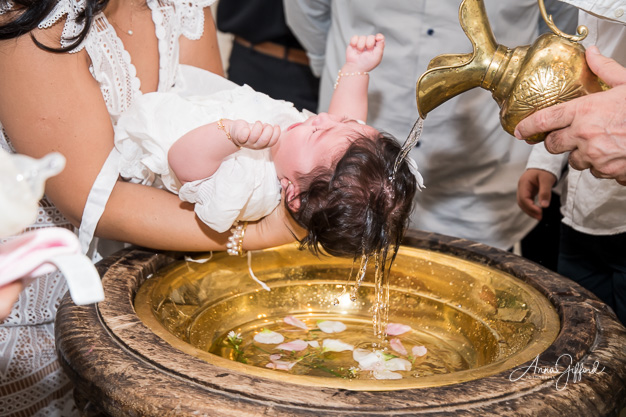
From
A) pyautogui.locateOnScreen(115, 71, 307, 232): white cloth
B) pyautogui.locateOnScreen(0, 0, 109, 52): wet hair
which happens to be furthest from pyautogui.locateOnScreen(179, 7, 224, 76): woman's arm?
pyautogui.locateOnScreen(0, 0, 109, 52): wet hair

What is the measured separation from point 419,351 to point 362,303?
0.68ft

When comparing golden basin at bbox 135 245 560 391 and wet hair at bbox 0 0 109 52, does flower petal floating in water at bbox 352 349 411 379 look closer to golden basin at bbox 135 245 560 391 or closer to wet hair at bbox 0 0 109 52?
golden basin at bbox 135 245 560 391

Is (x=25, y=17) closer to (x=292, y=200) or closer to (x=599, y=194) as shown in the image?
(x=292, y=200)

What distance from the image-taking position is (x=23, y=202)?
22.6 inches

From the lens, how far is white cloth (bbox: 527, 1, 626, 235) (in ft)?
4.88

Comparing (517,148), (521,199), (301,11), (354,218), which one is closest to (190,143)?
(354,218)

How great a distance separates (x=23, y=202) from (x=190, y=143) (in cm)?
69

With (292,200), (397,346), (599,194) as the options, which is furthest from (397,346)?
(599,194)

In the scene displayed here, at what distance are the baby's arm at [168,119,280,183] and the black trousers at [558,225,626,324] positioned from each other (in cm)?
87

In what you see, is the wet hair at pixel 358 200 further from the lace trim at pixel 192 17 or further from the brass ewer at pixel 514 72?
the lace trim at pixel 192 17

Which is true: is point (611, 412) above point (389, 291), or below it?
above

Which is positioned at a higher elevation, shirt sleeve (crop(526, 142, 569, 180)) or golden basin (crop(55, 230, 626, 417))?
shirt sleeve (crop(526, 142, 569, 180))

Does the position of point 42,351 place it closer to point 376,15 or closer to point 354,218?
point 354,218
